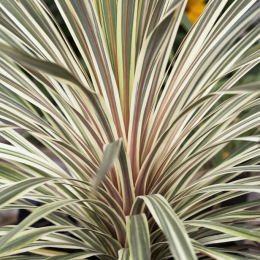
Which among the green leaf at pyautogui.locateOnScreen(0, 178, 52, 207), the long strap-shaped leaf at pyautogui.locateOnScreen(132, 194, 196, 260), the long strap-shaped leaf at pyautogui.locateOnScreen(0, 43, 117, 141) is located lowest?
the long strap-shaped leaf at pyautogui.locateOnScreen(132, 194, 196, 260)

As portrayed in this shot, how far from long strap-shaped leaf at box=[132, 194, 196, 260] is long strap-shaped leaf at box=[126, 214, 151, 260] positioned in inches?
1.2

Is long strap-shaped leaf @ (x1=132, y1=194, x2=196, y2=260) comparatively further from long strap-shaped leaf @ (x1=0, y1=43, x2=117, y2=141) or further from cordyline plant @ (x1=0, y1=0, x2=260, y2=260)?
long strap-shaped leaf @ (x1=0, y1=43, x2=117, y2=141)

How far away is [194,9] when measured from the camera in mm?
1248

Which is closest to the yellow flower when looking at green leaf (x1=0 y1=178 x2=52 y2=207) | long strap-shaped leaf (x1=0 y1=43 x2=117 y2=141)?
long strap-shaped leaf (x1=0 y1=43 x2=117 y2=141)

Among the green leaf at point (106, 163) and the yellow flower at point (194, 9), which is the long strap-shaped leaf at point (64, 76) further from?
the yellow flower at point (194, 9)

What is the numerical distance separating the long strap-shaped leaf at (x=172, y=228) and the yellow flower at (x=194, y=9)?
0.84 meters

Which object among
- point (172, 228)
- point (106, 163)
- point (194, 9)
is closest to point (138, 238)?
point (172, 228)

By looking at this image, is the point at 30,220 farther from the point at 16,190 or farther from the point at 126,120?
the point at 126,120

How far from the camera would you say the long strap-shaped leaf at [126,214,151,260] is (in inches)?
18.6

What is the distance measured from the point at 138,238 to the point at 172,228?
0.21 feet

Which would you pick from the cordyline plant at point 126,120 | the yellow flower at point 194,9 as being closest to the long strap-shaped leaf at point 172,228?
the cordyline plant at point 126,120

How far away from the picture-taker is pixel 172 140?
0.71m

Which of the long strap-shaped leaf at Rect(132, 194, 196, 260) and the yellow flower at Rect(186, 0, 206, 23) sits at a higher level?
the yellow flower at Rect(186, 0, 206, 23)

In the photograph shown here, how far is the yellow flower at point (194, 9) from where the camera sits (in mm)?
1240
